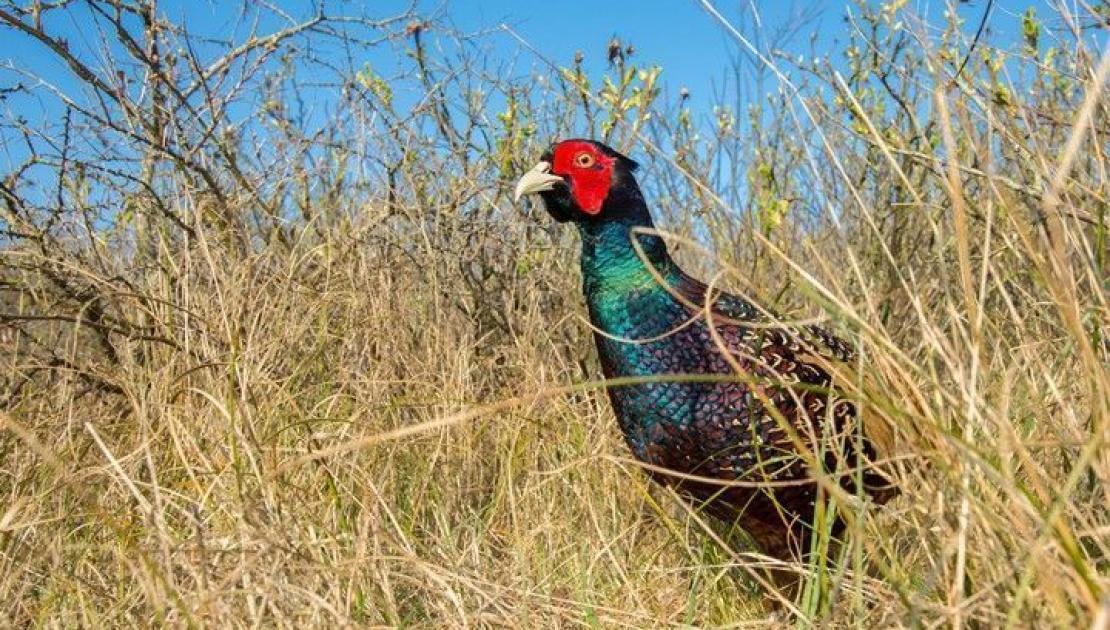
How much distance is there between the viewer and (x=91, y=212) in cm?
369

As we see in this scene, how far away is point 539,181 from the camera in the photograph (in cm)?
271

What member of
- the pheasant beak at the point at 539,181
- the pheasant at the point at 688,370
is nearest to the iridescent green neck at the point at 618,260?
the pheasant at the point at 688,370

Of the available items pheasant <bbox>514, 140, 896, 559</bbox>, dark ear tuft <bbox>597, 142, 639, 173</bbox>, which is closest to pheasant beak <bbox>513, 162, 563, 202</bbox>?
pheasant <bbox>514, 140, 896, 559</bbox>

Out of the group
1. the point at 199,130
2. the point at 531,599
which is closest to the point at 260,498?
the point at 531,599

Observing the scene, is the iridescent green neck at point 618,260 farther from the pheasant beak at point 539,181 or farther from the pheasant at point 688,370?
the pheasant beak at point 539,181

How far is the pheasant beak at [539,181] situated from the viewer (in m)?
2.69

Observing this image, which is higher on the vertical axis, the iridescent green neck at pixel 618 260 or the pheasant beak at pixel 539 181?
the pheasant beak at pixel 539 181

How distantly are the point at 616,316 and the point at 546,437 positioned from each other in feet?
2.73

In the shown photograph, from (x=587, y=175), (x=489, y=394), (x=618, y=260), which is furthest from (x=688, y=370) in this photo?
(x=489, y=394)

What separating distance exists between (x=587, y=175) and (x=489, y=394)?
4.88 ft

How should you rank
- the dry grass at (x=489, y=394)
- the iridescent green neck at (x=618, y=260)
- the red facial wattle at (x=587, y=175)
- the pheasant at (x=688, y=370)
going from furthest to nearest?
the red facial wattle at (x=587, y=175) < the iridescent green neck at (x=618, y=260) < the pheasant at (x=688, y=370) < the dry grass at (x=489, y=394)

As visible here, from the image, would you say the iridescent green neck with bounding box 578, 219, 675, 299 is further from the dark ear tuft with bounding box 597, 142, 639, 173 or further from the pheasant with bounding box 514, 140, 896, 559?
the dark ear tuft with bounding box 597, 142, 639, 173

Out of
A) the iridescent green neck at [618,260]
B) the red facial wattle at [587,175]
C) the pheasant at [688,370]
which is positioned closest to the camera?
the pheasant at [688,370]

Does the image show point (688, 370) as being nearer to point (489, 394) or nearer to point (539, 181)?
point (539, 181)
